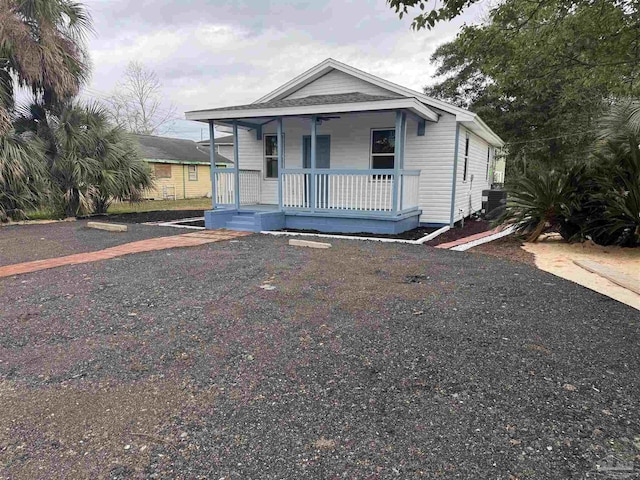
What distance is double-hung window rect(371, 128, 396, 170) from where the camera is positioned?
10.7 meters

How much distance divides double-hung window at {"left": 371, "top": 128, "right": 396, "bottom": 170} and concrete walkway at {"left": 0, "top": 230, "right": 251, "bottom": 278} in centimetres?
396

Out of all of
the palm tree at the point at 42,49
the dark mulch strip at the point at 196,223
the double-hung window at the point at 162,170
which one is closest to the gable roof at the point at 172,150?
the double-hung window at the point at 162,170

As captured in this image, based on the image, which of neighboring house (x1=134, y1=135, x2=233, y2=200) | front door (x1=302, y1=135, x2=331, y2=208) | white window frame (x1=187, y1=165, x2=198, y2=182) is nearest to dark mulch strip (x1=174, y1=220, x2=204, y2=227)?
front door (x1=302, y1=135, x2=331, y2=208)

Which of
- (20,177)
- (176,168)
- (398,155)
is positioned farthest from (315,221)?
(176,168)

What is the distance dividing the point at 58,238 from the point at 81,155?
475cm

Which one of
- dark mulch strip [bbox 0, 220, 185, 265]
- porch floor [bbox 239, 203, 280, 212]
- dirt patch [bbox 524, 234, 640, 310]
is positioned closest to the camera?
dirt patch [bbox 524, 234, 640, 310]

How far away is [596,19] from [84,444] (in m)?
7.43

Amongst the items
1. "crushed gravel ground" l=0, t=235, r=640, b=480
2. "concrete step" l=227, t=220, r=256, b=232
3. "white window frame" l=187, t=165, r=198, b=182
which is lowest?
"crushed gravel ground" l=0, t=235, r=640, b=480

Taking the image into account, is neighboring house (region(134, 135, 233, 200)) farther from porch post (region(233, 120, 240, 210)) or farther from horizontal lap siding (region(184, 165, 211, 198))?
porch post (region(233, 120, 240, 210))

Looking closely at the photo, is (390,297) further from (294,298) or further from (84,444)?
(84,444)

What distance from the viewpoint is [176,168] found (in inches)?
1012

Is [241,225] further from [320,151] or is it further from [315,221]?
[320,151]

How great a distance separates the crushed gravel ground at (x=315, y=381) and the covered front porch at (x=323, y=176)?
15.5 feet

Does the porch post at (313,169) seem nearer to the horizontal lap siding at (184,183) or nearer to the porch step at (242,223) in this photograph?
the porch step at (242,223)
